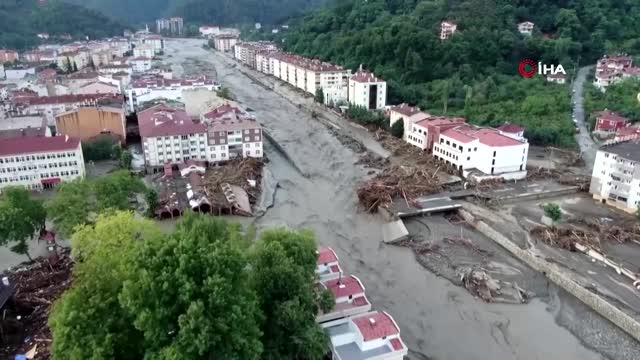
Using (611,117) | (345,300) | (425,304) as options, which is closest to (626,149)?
(611,117)

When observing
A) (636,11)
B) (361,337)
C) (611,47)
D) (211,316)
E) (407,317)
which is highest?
(636,11)

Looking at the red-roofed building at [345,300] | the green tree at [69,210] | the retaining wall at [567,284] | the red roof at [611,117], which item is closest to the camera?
the red-roofed building at [345,300]

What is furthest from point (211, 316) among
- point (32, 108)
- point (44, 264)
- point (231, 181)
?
point (32, 108)

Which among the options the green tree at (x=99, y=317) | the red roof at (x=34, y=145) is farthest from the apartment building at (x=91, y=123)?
the green tree at (x=99, y=317)

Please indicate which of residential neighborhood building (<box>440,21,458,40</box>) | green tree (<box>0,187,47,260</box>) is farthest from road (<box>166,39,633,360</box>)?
residential neighborhood building (<box>440,21,458,40</box>)

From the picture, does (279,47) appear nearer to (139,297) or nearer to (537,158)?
(537,158)

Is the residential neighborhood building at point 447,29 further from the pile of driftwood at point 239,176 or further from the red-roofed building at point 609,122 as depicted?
the pile of driftwood at point 239,176
